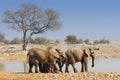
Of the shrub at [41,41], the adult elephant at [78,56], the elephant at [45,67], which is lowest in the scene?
the elephant at [45,67]

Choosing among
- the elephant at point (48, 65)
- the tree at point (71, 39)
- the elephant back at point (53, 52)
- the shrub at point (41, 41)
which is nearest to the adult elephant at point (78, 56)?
the elephant at point (48, 65)

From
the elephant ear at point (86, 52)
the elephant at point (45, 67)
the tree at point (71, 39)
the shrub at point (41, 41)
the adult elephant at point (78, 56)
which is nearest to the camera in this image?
the elephant at point (45, 67)

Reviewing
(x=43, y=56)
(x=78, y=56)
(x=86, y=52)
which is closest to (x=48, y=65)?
(x=43, y=56)

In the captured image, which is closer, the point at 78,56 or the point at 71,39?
the point at 78,56

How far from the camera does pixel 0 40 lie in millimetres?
90750

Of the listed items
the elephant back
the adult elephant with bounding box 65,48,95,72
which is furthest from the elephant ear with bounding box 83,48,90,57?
the elephant back

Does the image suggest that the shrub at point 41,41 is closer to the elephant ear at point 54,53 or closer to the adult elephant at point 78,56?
the adult elephant at point 78,56

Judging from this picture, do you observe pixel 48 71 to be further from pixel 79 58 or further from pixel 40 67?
pixel 79 58

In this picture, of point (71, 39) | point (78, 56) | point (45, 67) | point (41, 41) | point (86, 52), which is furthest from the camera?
point (71, 39)

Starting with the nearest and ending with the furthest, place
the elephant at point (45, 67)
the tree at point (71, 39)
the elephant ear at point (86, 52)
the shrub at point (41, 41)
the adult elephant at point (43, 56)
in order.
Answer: the adult elephant at point (43, 56)
the elephant at point (45, 67)
the elephant ear at point (86, 52)
the shrub at point (41, 41)
the tree at point (71, 39)

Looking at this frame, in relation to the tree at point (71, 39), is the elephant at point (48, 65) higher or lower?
lower

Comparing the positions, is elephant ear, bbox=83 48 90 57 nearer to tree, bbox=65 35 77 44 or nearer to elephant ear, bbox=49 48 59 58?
elephant ear, bbox=49 48 59 58

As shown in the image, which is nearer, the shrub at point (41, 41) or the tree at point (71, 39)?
the shrub at point (41, 41)

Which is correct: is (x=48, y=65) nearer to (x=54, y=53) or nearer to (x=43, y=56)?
(x=43, y=56)
